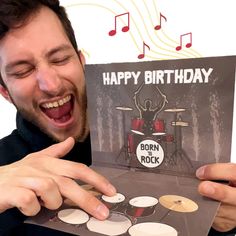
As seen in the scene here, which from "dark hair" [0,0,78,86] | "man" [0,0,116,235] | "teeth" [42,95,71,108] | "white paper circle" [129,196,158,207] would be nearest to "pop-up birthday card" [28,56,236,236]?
"white paper circle" [129,196,158,207]

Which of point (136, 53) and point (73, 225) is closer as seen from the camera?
point (73, 225)

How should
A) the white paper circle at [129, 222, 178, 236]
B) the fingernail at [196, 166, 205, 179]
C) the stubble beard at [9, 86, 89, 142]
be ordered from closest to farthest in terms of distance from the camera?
1. the white paper circle at [129, 222, 178, 236]
2. the fingernail at [196, 166, 205, 179]
3. the stubble beard at [9, 86, 89, 142]

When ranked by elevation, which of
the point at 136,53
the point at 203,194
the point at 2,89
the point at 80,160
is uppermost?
the point at 136,53

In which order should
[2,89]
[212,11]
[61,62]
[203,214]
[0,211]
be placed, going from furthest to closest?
[212,11] → [2,89] → [61,62] → [0,211] → [203,214]

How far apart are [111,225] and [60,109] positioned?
0.49 metres

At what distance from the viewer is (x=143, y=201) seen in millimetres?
460

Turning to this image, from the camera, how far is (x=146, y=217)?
422mm

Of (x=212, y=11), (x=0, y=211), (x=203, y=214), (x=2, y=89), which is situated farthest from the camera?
(x=212, y=11)

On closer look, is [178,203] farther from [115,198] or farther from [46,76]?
[46,76]

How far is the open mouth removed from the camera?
82cm

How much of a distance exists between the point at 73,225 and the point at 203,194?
213 millimetres

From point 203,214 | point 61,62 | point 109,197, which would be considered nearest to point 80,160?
point 61,62

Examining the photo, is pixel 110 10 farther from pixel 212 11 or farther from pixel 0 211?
pixel 0 211

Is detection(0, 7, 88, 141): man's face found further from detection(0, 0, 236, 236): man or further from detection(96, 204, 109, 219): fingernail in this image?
detection(96, 204, 109, 219): fingernail
